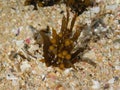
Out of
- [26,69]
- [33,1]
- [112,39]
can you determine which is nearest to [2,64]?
[26,69]

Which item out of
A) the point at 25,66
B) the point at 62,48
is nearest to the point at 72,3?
the point at 62,48

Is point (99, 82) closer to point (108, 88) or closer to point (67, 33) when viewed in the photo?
point (108, 88)

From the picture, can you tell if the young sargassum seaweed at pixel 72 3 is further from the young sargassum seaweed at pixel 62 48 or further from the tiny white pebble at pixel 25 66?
the tiny white pebble at pixel 25 66

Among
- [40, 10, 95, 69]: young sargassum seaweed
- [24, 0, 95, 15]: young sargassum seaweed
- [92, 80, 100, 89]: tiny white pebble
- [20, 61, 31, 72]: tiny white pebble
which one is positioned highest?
[24, 0, 95, 15]: young sargassum seaweed

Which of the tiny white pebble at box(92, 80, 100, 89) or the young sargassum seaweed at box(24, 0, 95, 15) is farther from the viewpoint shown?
the young sargassum seaweed at box(24, 0, 95, 15)

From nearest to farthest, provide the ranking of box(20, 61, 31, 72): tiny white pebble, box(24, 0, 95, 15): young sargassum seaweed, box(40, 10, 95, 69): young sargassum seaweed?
box(40, 10, 95, 69): young sargassum seaweed
box(20, 61, 31, 72): tiny white pebble
box(24, 0, 95, 15): young sargassum seaweed

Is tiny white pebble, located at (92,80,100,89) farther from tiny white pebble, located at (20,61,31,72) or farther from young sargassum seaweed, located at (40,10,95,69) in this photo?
tiny white pebble, located at (20,61,31,72)

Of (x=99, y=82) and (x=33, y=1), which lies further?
(x=33, y=1)

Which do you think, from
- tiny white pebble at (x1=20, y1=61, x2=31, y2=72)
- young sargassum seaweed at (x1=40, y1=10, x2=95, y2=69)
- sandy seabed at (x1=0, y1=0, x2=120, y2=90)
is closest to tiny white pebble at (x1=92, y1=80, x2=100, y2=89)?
sandy seabed at (x1=0, y1=0, x2=120, y2=90)

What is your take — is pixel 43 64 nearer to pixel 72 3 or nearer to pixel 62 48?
pixel 62 48
